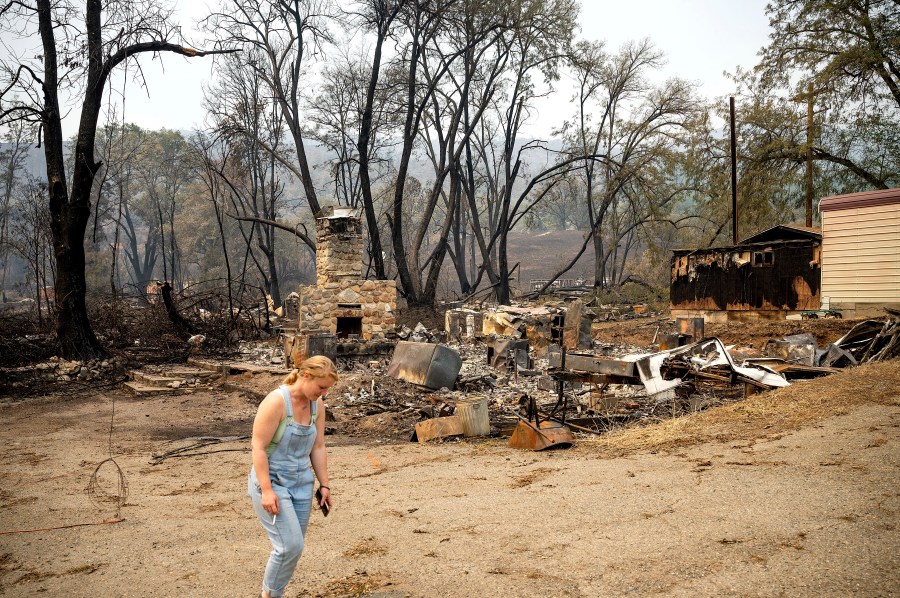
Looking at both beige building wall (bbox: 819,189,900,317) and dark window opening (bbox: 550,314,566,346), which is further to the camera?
beige building wall (bbox: 819,189,900,317)

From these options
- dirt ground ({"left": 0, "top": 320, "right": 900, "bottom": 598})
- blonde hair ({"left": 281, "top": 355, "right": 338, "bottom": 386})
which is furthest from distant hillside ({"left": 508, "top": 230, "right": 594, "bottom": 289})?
blonde hair ({"left": 281, "top": 355, "right": 338, "bottom": 386})

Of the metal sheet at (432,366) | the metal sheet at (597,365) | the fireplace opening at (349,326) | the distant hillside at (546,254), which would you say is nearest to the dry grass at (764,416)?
the metal sheet at (597,365)

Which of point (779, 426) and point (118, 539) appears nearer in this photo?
point (118, 539)

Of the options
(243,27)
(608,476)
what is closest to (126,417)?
(608,476)

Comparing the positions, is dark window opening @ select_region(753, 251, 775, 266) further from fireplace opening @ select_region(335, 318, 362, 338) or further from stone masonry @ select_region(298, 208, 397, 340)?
fireplace opening @ select_region(335, 318, 362, 338)

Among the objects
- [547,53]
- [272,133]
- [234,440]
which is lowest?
[234,440]

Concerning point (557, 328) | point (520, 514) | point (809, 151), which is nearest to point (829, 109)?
point (809, 151)

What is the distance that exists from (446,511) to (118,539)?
8.06 ft

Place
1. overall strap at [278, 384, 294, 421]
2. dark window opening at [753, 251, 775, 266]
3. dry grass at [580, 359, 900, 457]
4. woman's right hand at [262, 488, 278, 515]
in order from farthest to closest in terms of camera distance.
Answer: dark window opening at [753, 251, 775, 266]
dry grass at [580, 359, 900, 457]
overall strap at [278, 384, 294, 421]
woman's right hand at [262, 488, 278, 515]

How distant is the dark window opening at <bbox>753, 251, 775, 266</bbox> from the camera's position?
2170 cm

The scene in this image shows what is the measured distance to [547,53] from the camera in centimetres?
2900

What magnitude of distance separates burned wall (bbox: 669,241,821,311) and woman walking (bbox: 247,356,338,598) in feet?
69.2

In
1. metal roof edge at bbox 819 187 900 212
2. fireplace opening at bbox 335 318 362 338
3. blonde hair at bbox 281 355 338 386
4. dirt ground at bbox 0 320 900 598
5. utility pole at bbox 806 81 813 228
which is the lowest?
dirt ground at bbox 0 320 900 598

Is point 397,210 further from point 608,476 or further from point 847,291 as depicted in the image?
point 608,476
